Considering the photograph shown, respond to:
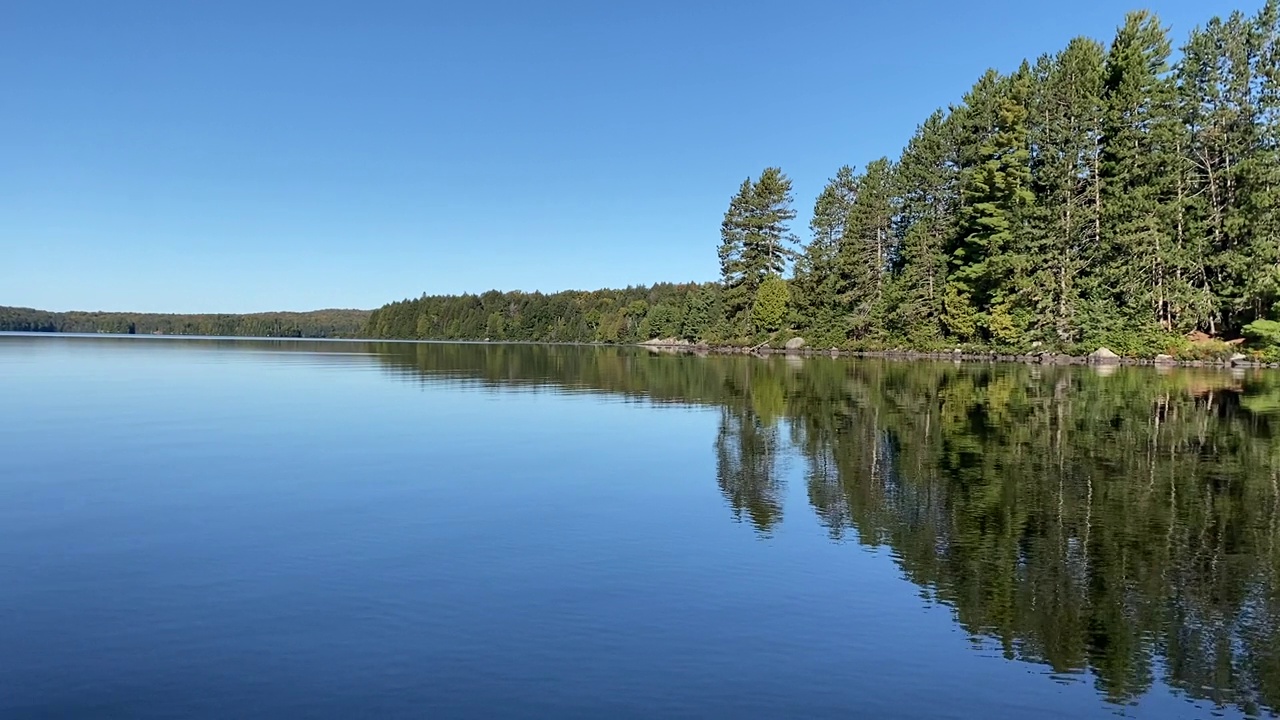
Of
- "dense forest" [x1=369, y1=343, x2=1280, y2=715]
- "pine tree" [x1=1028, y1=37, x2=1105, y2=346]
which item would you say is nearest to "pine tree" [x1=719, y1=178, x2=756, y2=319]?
"pine tree" [x1=1028, y1=37, x2=1105, y2=346]

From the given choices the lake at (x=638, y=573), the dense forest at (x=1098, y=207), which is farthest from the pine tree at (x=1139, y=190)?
the lake at (x=638, y=573)

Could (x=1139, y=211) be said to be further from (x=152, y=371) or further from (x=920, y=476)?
(x=152, y=371)

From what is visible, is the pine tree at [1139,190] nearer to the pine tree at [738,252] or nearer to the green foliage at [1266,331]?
the green foliage at [1266,331]

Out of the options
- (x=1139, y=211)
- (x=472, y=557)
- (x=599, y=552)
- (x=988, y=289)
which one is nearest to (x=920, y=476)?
(x=599, y=552)

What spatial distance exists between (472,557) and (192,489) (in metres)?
6.85

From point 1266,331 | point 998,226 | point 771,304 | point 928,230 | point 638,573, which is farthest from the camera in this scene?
point 771,304

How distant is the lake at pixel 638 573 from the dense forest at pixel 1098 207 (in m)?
40.8

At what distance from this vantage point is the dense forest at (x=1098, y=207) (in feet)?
180

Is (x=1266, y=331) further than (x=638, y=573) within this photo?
Yes

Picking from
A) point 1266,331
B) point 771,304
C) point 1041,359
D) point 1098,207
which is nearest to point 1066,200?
point 1098,207

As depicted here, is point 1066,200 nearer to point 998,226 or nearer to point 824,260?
point 998,226

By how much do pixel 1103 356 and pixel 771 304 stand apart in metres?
46.8

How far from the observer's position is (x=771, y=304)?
10100 cm

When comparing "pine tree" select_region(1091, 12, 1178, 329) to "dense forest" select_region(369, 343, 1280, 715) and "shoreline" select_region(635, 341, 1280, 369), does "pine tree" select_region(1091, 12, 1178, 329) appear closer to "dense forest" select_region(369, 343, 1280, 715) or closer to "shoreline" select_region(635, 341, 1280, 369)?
"shoreline" select_region(635, 341, 1280, 369)
